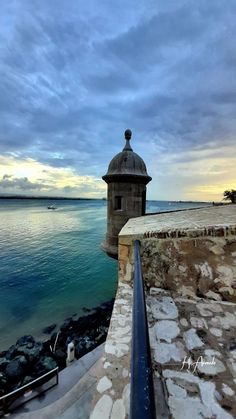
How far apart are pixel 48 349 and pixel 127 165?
8773mm

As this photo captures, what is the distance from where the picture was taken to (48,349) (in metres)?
9.22

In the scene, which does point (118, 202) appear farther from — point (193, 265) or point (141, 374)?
point (141, 374)

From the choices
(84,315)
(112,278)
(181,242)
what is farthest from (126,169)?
(112,278)

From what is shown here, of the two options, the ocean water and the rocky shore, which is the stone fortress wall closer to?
the rocky shore

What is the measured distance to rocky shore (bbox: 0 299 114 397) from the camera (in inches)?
300

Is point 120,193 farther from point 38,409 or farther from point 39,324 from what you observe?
point 39,324

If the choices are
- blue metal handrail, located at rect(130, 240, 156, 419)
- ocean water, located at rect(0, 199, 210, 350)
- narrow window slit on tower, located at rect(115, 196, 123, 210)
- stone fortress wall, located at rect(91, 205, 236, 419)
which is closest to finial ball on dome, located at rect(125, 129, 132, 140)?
narrow window slit on tower, located at rect(115, 196, 123, 210)

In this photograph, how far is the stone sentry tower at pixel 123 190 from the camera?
8.56 m

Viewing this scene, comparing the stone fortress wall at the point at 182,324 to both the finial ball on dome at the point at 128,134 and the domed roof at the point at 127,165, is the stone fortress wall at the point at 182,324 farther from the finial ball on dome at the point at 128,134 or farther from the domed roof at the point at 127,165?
the finial ball on dome at the point at 128,134

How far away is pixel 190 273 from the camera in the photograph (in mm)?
2301

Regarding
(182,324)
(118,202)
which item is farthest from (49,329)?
(182,324)

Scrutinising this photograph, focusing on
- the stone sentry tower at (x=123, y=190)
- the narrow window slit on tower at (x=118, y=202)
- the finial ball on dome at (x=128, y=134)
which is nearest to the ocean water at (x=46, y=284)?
the stone sentry tower at (x=123, y=190)

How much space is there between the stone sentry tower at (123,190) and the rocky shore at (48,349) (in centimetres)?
442

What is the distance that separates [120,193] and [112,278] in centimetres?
1066
